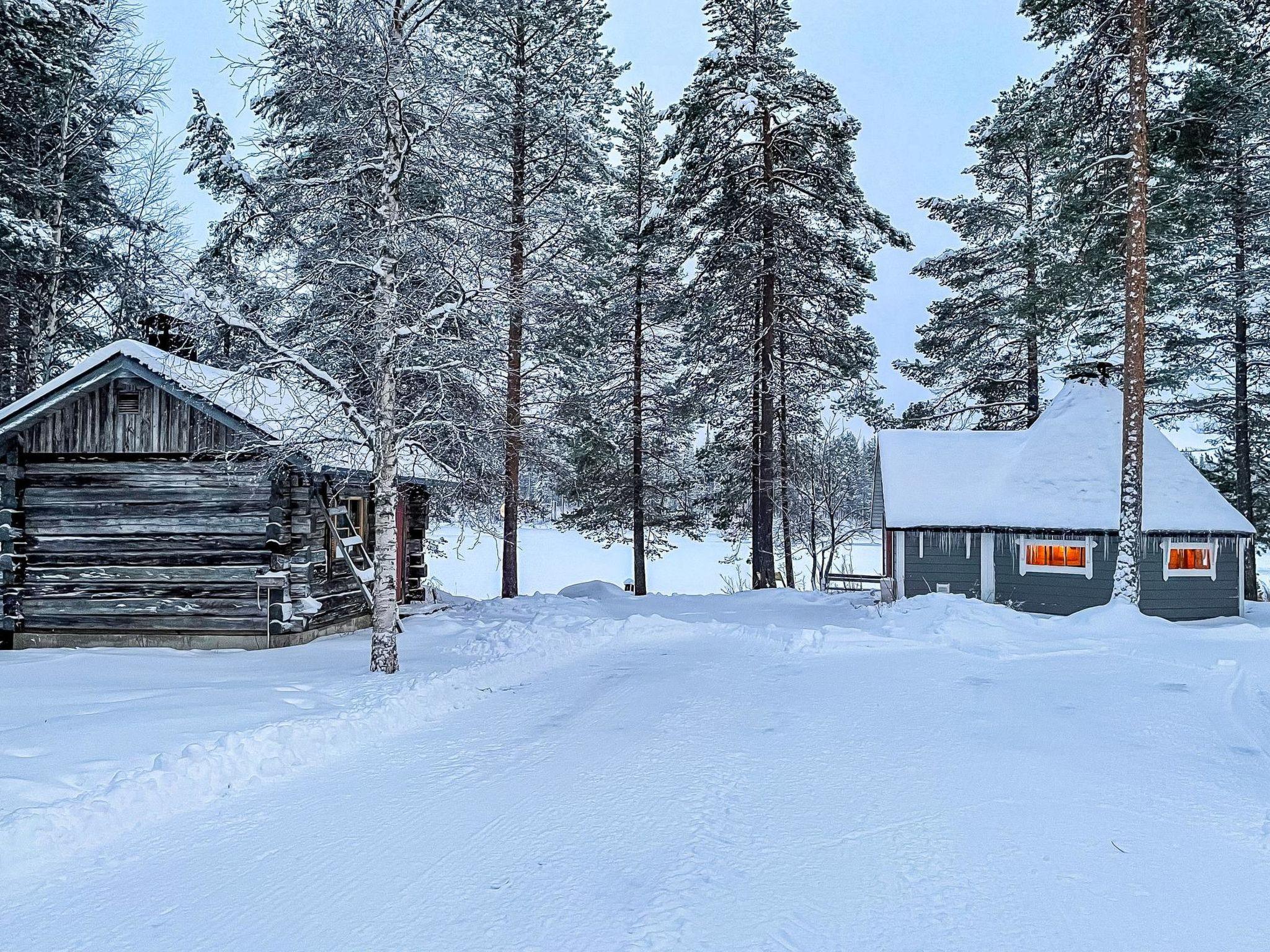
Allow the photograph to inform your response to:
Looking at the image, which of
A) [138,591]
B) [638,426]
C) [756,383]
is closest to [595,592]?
[638,426]

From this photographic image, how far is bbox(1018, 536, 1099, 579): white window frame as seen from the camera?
1719 centimetres

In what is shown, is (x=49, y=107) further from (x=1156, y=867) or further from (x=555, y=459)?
(x=1156, y=867)

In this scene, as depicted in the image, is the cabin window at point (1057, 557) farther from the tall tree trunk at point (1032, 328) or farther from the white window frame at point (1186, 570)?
the tall tree trunk at point (1032, 328)

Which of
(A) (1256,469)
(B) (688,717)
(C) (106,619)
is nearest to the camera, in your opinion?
(B) (688,717)

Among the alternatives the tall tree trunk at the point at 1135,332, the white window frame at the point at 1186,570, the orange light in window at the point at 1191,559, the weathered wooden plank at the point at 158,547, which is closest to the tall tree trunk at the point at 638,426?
the weathered wooden plank at the point at 158,547

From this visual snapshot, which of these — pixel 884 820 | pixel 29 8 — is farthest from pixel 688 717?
pixel 29 8

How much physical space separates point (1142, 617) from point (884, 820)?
11.6 meters

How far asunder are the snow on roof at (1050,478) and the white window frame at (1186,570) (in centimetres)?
63

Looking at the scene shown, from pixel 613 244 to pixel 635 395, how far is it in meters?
4.89

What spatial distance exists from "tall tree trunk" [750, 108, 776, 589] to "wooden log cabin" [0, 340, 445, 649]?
11812mm

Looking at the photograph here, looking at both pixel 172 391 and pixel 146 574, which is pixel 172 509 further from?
pixel 172 391

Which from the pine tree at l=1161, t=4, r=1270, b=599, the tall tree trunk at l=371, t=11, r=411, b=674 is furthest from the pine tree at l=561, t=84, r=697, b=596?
the pine tree at l=1161, t=4, r=1270, b=599

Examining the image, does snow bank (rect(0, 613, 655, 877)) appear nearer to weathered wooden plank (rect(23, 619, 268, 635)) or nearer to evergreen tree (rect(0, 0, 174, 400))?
weathered wooden plank (rect(23, 619, 268, 635))

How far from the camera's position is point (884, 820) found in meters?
5.20
